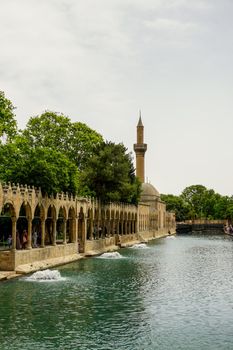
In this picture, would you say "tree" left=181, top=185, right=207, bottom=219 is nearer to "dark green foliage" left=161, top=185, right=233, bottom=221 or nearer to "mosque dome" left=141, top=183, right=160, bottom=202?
"dark green foliage" left=161, top=185, right=233, bottom=221

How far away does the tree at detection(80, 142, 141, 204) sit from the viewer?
5322cm

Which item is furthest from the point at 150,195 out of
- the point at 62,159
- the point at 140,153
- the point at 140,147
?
the point at 62,159

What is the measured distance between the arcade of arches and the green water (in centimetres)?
315

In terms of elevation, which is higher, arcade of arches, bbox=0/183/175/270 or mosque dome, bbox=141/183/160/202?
mosque dome, bbox=141/183/160/202

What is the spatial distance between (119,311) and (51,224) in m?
23.4

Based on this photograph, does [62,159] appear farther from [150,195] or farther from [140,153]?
[150,195]

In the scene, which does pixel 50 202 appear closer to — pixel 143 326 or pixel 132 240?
pixel 143 326

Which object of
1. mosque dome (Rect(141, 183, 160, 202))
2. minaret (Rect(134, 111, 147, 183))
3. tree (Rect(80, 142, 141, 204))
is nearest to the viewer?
tree (Rect(80, 142, 141, 204))

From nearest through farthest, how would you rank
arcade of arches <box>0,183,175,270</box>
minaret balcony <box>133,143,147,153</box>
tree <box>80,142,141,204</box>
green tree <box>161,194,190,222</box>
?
arcade of arches <box>0,183,175,270</box>, tree <box>80,142,141,204</box>, minaret balcony <box>133,143,147,153</box>, green tree <box>161,194,190,222</box>

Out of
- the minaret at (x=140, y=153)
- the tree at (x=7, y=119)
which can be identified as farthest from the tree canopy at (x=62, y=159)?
the minaret at (x=140, y=153)

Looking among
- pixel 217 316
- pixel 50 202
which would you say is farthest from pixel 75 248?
pixel 217 316

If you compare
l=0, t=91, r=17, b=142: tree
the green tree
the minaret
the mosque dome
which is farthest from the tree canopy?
the green tree

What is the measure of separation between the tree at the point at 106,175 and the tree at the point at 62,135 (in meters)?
8.92

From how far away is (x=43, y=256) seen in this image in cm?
3297
